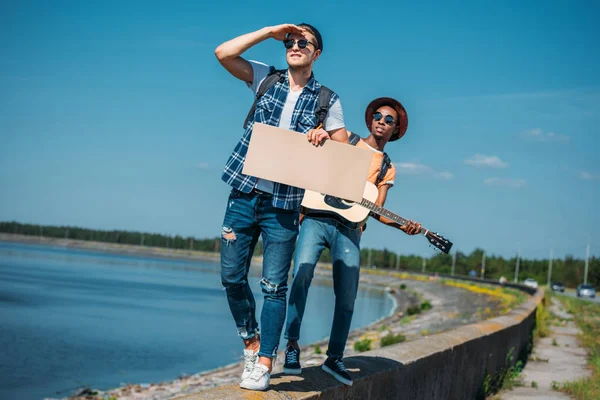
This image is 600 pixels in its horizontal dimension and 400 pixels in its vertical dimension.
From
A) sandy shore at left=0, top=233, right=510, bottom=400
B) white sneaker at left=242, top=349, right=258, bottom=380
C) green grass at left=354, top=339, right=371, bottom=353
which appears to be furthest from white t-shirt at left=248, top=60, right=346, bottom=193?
green grass at left=354, top=339, right=371, bottom=353

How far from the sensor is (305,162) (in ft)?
13.2

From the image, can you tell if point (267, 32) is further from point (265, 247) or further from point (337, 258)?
point (337, 258)

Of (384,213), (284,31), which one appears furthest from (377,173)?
(284,31)

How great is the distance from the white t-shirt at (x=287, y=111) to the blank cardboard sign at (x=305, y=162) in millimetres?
129

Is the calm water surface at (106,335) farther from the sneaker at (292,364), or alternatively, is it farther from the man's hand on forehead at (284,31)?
the man's hand on forehead at (284,31)

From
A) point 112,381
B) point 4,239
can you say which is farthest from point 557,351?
point 4,239

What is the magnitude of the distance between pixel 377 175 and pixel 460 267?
11438 centimetres

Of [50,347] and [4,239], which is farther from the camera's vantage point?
[4,239]

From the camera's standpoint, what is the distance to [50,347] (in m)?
23.5

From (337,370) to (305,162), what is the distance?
1453mm

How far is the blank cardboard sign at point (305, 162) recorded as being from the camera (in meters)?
3.95

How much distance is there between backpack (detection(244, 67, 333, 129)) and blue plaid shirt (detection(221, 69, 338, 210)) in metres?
0.02

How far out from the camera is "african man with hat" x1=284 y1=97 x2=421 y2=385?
4.86 meters

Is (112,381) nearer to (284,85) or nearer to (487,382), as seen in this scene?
(487,382)
